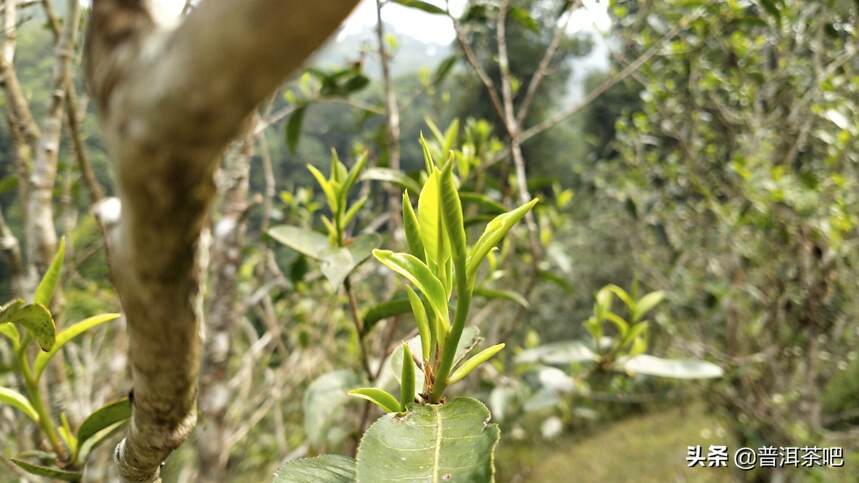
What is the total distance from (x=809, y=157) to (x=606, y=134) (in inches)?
322

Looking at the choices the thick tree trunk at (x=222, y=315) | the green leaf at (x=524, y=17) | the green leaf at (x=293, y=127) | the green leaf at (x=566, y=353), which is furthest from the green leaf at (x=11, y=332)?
the green leaf at (x=524, y=17)

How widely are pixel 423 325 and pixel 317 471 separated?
130 millimetres

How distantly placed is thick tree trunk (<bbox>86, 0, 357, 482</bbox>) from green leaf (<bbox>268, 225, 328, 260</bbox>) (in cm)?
48

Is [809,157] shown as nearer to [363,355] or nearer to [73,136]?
[363,355]

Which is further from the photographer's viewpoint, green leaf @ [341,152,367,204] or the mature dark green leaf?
green leaf @ [341,152,367,204]

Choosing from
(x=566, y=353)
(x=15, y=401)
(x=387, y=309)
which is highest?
(x=15, y=401)

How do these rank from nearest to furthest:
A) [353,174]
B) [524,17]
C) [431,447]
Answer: [431,447], [353,174], [524,17]

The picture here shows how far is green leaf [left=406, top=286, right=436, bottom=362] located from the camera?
403mm

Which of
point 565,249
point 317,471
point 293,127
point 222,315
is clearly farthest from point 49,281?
point 565,249

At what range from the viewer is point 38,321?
36 cm

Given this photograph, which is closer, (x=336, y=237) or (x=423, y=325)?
(x=423, y=325)

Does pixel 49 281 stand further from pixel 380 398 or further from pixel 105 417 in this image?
pixel 380 398

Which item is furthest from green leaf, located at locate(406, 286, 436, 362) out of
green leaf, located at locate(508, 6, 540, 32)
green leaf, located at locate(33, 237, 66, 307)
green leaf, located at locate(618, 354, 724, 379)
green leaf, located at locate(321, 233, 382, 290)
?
green leaf, located at locate(508, 6, 540, 32)

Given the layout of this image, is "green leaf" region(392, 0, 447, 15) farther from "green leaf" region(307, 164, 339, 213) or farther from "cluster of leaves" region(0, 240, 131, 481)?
"cluster of leaves" region(0, 240, 131, 481)
